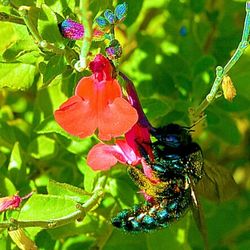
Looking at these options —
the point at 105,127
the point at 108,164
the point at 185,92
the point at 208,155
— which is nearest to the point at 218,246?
the point at 208,155

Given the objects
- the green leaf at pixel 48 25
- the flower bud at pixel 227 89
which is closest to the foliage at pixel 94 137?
the green leaf at pixel 48 25

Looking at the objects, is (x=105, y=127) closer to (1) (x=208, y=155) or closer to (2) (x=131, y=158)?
(2) (x=131, y=158)

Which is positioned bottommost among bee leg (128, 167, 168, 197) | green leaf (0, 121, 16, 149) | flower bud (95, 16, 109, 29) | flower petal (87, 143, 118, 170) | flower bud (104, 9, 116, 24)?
green leaf (0, 121, 16, 149)

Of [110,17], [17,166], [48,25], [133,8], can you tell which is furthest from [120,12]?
[17,166]

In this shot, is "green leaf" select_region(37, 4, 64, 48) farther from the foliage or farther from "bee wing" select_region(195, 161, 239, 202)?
"bee wing" select_region(195, 161, 239, 202)

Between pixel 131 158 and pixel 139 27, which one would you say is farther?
pixel 139 27

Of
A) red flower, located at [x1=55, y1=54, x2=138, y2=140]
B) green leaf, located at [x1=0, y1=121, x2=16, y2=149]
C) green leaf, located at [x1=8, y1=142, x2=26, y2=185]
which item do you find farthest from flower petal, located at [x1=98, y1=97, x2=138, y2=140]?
green leaf, located at [x1=0, y1=121, x2=16, y2=149]

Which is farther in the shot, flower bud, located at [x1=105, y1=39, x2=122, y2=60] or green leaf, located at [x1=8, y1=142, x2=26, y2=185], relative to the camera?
green leaf, located at [x1=8, y1=142, x2=26, y2=185]
